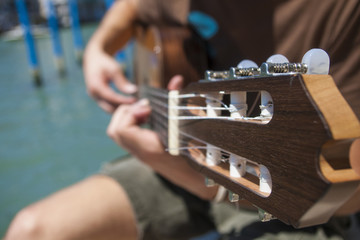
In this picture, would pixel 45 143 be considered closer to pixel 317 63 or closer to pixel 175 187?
pixel 175 187

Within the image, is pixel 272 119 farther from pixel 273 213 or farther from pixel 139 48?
pixel 139 48

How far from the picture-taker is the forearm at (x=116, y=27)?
1.23 m

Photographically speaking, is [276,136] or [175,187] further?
[175,187]

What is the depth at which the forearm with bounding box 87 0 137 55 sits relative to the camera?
1229 mm

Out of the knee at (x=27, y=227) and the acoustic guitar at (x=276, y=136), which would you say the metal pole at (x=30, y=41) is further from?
the acoustic guitar at (x=276, y=136)

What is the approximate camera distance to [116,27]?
4.09ft

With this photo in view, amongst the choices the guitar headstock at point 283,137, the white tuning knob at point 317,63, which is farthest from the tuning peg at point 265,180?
the white tuning knob at point 317,63

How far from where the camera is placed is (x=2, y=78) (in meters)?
4.10

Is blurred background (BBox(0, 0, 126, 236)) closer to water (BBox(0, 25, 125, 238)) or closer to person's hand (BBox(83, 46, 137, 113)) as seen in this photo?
water (BBox(0, 25, 125, 238))

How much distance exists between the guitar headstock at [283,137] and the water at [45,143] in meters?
1.17

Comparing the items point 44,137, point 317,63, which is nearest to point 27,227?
point 317,63

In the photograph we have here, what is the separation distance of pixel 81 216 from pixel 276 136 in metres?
0.64

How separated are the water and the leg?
1.80ft

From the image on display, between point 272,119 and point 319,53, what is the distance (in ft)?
0.23
